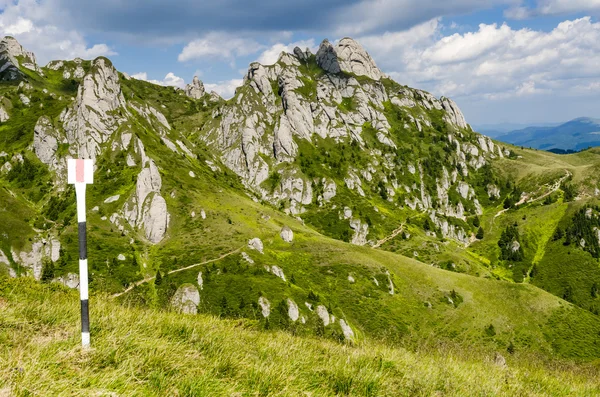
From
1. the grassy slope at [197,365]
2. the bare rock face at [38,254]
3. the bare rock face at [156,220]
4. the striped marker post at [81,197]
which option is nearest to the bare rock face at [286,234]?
the bare rock face at [156,220]

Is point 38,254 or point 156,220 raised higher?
point 156,220

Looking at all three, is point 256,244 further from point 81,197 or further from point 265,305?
point 81,197

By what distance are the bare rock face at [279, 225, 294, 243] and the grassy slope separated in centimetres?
15623

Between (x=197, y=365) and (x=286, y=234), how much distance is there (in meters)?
162

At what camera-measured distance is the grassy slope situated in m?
5.22

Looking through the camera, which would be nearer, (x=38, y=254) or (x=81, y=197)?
(x=81, y=197)

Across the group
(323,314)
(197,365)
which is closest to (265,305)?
(323,314)

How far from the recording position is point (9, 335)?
6.29 meters

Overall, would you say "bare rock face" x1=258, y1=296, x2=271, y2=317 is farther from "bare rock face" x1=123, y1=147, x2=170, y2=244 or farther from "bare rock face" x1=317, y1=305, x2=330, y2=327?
"bare rock face" x1=123, y1=147, x2=170, y2=244

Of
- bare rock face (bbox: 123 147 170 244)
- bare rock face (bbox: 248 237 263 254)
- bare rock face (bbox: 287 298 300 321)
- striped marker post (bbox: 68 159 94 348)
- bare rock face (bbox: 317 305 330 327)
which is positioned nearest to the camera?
striped marker post (bbox: 68 159 94 348)

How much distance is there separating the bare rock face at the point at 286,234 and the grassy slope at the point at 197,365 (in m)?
156

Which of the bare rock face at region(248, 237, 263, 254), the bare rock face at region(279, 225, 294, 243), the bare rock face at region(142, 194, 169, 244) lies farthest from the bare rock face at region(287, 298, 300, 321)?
the bare rock face at region(142, 194, 169, 244)

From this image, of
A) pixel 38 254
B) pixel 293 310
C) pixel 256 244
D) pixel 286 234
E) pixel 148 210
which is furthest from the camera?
pixel 148 210

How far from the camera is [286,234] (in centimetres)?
16762
